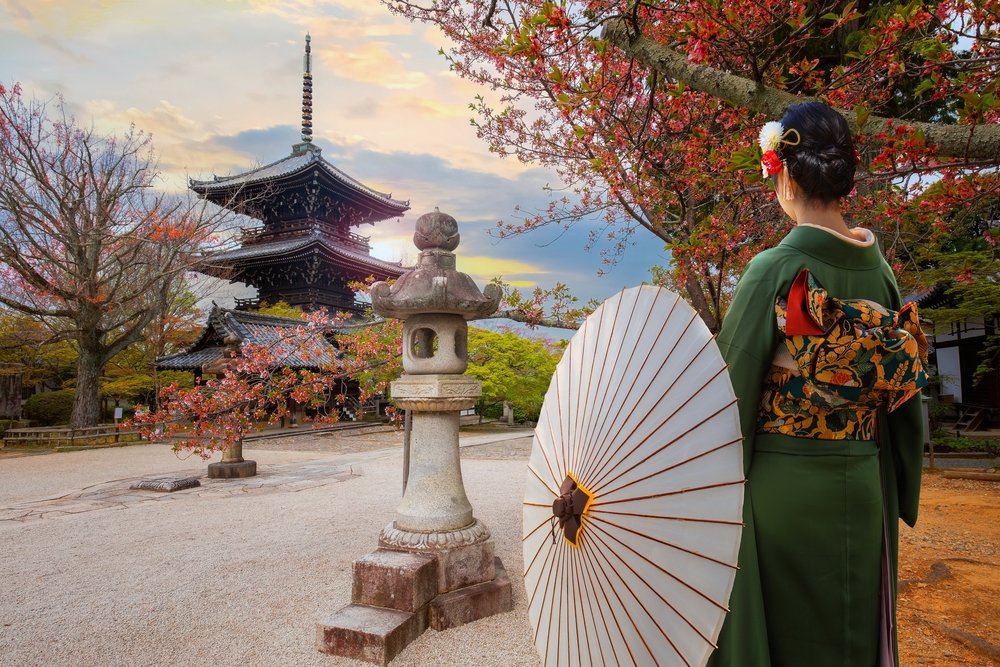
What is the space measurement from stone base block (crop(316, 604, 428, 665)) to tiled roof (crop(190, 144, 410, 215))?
18280 mm

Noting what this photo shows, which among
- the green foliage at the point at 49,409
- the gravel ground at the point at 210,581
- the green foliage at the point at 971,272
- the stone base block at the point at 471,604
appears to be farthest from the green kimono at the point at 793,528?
the green foliage at the point at 49,409

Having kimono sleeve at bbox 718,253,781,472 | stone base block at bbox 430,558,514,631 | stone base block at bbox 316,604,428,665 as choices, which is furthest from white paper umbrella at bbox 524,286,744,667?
stone base block at bbox 430,558,514,631

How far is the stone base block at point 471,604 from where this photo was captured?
2.86 meters

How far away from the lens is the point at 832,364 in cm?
112

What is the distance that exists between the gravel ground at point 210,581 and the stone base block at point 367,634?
5 centimetres

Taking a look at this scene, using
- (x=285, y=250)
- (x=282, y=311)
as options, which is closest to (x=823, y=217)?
(x=285, y=250)

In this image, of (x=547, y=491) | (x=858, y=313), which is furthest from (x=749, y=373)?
(x=547, y=491)

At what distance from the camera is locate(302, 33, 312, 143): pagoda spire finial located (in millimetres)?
24578

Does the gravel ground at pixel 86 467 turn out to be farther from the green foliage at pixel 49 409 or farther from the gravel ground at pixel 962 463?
the gravel ground at pixel 962 463

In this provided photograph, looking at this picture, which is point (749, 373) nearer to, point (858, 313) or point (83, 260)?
point (858, 313)

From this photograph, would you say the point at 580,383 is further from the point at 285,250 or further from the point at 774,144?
the point at 285,250

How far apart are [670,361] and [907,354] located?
0.54 metres

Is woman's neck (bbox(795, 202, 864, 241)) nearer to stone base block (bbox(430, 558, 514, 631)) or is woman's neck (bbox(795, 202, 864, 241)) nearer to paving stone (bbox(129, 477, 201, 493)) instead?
stone base block (bbox(430, 558, 514, 631))

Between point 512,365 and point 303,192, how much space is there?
11.5 meters
